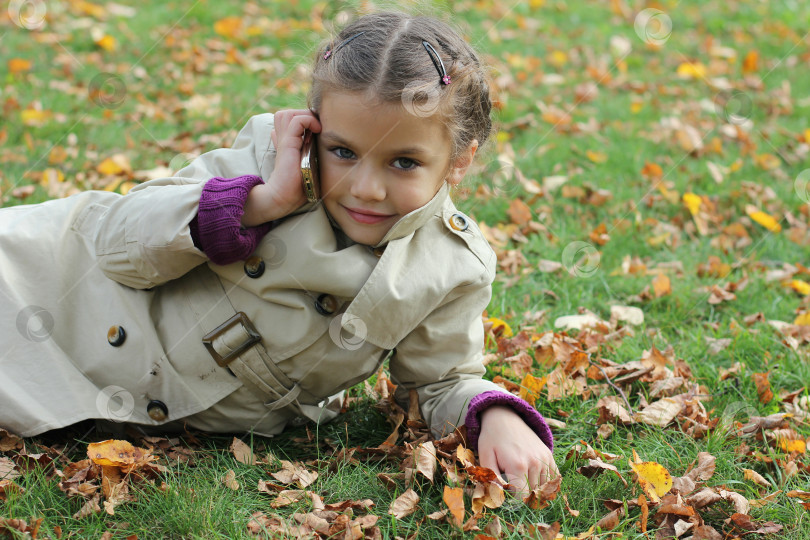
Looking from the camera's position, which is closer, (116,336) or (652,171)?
(116,336)

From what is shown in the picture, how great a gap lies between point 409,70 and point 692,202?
2617mm

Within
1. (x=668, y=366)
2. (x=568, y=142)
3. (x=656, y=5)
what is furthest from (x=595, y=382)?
(x=656, y=5)

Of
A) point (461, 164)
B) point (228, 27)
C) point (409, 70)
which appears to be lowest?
point (228, 27)

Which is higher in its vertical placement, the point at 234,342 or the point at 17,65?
the point at 234,342

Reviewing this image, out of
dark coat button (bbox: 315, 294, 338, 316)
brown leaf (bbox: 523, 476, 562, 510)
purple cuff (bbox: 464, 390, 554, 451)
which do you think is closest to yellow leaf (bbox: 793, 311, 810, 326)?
purple cuff (bbox: 464, 390, 554, 451)

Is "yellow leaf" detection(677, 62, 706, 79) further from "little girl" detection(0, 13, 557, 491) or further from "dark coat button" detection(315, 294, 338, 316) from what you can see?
"dark coat button" detection(315, 294, 338, 316)

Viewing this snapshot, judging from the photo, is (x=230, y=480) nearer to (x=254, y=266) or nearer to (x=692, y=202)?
(x=254, y=266)

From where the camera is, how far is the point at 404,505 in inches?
80.4

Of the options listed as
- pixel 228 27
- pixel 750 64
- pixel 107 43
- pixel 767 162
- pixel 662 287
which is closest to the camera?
pixel 662 287

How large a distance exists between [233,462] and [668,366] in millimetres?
1592

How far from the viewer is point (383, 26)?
6.90 ft

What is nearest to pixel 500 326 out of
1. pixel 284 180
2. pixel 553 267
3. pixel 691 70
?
pixel 553 267

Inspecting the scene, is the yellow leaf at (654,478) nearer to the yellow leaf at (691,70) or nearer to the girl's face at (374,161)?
the girl's face at (374,161)

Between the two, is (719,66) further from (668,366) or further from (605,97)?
(668,366)
